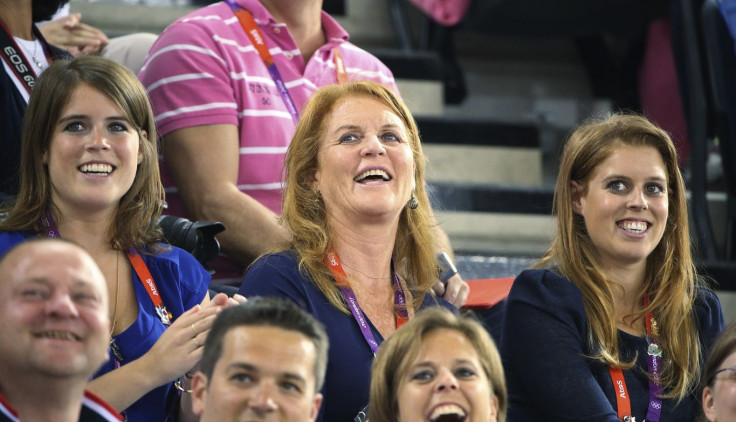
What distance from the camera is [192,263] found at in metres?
2.39

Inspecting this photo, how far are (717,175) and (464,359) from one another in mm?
2608

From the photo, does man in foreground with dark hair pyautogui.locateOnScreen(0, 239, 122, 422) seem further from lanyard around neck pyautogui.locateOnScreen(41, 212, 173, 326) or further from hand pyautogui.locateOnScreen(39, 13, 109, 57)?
hand pyautogui.locateOnScreen(39, 13, 109, 57)

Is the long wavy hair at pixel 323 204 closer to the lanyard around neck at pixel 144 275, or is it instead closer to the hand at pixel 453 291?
the hand at pixel 453 291

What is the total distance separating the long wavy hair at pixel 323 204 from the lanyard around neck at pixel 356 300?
0.02 meters

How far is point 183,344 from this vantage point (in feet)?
6.82

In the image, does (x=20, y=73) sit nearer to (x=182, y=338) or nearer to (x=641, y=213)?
(x=182, y=338)

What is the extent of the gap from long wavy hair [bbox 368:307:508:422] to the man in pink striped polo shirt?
79 centimetres

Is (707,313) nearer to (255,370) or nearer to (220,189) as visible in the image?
(220,189)

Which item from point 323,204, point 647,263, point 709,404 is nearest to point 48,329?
point 323,204

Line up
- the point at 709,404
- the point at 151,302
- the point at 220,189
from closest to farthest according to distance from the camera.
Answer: the point at 709,404, the point at 151,302, the point at 220,189

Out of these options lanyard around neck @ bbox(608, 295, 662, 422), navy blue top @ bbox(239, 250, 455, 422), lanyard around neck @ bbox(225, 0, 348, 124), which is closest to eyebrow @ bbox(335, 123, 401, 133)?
navy blue top @ bbox(239, 250, 455, 422)

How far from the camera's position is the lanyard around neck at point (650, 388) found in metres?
2.38

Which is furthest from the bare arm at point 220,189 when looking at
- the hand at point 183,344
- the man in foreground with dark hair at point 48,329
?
the man in foreground with dark hair at point 48,329

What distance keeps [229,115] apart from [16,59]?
48 cm
